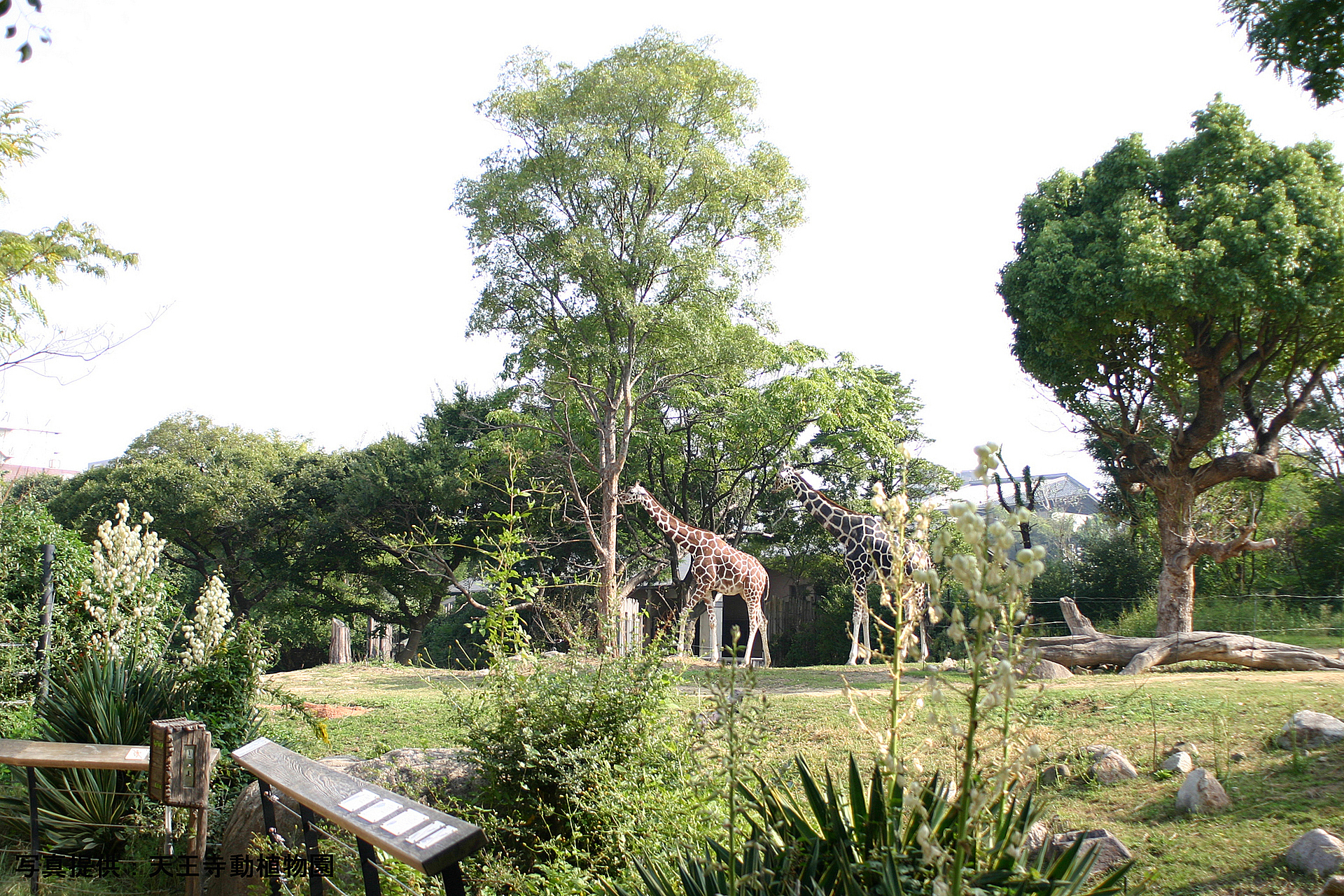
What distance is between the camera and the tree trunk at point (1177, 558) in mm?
13320

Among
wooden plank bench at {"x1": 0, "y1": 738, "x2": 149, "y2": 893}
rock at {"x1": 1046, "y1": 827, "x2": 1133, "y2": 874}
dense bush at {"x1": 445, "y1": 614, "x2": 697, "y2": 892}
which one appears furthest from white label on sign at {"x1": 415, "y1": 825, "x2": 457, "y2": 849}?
rock at {"x1": 1046, "y1": 827, "x2": 1133, "y2": 874}

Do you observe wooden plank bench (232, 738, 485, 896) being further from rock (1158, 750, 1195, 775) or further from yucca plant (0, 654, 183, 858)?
rock (1158, 750, 1195, 775)

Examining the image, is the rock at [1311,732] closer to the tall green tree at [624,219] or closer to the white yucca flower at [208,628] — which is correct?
the white yucca flower at [208,628]

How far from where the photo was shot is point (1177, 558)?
13352 millimetres

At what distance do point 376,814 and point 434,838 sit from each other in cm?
43

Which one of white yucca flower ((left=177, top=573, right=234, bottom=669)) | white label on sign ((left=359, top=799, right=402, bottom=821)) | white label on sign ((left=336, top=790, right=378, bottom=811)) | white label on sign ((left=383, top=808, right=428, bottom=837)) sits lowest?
white label on sign ((left=336, top=790, right=378, bottom=811))

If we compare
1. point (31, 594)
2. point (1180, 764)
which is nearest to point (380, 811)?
point (1180, 764)

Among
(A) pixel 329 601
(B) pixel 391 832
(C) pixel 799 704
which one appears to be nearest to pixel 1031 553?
(B) pixel 391 832

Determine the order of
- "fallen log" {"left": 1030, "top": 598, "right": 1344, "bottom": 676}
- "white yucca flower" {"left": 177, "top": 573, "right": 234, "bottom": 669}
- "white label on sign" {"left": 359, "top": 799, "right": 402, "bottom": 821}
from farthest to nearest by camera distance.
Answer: "fallen log" {"left": 1030, "top": 598, "right": 1344, "bottom": 676}
"white yucca flower" {"left": 177, "top": 573, "right": 234, "bottom": 669}
"white label on sign" {"left": 359, "top": 799, "right": 402, "bottom": 821}

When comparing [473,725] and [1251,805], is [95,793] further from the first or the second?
[1251,805]

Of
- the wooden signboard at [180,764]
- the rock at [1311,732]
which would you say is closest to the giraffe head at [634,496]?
the rock at [1311,732]

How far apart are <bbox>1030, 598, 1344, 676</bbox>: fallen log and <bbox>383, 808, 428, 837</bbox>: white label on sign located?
842cm

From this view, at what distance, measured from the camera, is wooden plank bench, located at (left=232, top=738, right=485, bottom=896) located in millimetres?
2131

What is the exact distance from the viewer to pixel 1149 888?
3.67 m
